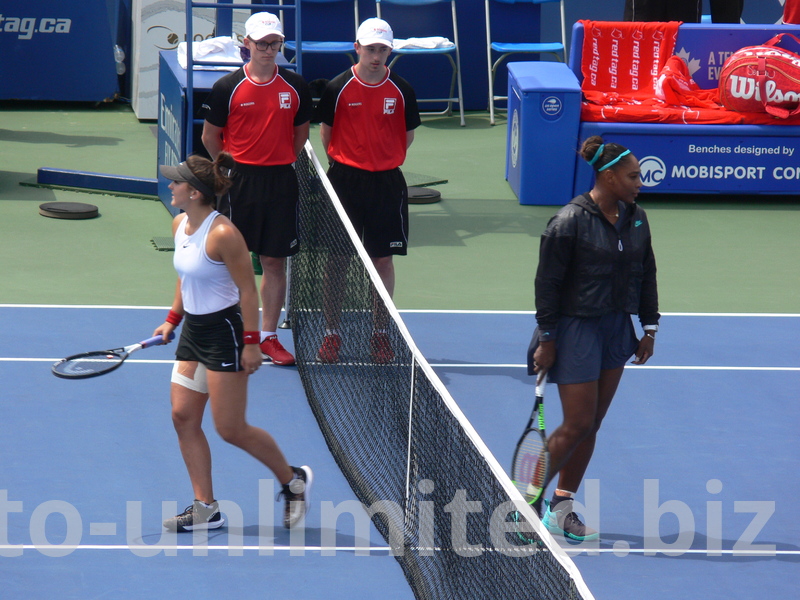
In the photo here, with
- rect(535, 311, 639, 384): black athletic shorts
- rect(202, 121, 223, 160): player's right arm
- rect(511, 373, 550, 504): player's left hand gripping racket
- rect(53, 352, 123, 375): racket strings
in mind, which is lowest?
rect(511, 373, 550, 504): player's left hand gripping racket

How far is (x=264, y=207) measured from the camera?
701cm

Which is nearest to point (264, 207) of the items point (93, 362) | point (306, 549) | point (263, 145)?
point (263, 145)

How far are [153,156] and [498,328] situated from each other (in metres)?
6.44

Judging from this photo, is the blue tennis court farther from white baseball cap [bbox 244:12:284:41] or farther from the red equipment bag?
the red equipment bag

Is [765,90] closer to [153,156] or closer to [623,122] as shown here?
[623,122]

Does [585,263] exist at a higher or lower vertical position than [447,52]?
lower

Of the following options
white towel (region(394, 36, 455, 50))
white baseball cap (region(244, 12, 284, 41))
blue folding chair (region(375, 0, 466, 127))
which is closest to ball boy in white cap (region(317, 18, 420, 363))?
white baseball cap (region(244, 12, 284, 41))

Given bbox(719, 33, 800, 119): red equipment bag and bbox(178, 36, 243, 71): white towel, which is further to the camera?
bbox(719, 33, 800, 119): red equipment bag

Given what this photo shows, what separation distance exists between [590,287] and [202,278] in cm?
167

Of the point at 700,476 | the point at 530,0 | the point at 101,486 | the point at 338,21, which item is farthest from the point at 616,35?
the point at 101,486

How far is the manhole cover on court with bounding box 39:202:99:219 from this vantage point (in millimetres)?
10523

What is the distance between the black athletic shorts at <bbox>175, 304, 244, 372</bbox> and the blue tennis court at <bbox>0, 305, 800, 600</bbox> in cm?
84

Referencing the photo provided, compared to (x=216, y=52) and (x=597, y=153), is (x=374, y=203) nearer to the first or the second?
(x=597, y=153)

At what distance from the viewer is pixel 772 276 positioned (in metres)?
9.51
